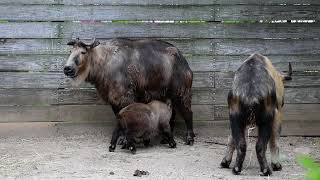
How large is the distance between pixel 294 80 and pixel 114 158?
9.56 feet

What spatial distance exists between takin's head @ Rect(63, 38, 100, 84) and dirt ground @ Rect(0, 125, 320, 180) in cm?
94

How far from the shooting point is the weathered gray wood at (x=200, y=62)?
21.8 ft

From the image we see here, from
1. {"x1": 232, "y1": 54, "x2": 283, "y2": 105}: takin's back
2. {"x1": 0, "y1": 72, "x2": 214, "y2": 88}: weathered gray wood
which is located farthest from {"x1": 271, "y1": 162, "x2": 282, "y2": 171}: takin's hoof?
{"x1": 0, "y1": 72, "x2": 214, "y2": 88}: weathered gray wood

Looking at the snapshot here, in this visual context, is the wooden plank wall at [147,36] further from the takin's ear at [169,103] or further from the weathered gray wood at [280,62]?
the takin's ear at [169,103]

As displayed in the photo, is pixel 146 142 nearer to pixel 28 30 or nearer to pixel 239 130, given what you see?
pixel 239 130

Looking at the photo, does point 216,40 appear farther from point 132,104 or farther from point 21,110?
point 21,110

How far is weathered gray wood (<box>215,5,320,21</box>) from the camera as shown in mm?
6727

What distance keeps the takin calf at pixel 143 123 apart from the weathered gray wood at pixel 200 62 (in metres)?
0.94

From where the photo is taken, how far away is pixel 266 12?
22.1 feet

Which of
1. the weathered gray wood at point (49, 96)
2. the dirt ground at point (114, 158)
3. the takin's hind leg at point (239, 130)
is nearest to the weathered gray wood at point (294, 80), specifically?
the weathered gray wood at point (49, 96)

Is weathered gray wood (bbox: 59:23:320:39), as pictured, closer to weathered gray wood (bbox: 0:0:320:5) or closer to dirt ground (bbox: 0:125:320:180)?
weathered gray wood (bbox: 0:0:320:5)

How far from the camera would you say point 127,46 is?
6.34 metres

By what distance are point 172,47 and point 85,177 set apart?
8.28 ft

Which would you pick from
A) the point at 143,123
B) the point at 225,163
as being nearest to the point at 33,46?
the point at 143,123
